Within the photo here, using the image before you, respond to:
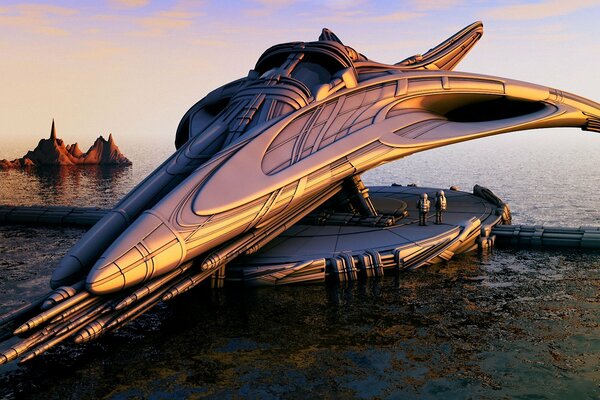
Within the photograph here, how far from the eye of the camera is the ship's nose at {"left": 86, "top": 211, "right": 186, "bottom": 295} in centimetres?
1427

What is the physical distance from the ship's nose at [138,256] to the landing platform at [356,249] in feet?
11.6

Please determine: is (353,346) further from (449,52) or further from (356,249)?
(449,52)

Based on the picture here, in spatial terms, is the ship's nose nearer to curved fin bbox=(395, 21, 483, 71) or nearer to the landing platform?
the landing platform

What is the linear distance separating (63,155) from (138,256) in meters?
83.9

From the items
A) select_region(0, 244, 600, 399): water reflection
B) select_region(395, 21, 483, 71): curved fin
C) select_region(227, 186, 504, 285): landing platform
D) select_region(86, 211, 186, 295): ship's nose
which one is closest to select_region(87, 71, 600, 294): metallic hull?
select_region(86, 211, 186, 295): ship's nose

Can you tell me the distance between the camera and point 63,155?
301ft

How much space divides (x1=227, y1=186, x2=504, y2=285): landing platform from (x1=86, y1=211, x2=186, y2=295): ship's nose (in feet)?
11.6

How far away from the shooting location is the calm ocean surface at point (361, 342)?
1208 centimetres

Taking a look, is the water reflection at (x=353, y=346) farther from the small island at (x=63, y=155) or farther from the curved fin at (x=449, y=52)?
the small island at (x=63, y=155)

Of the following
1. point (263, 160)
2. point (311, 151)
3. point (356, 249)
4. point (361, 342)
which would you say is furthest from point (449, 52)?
point (361, 342)

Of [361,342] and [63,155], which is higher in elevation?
[63,155]

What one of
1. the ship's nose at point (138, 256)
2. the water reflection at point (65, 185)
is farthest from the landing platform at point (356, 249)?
the water reflection at point (65, 185)

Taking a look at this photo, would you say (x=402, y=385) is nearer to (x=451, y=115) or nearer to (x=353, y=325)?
(x=353, y=325)

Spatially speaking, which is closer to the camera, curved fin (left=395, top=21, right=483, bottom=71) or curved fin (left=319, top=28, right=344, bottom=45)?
curved fin (left=319, top=28, right=344, bottom=45)
